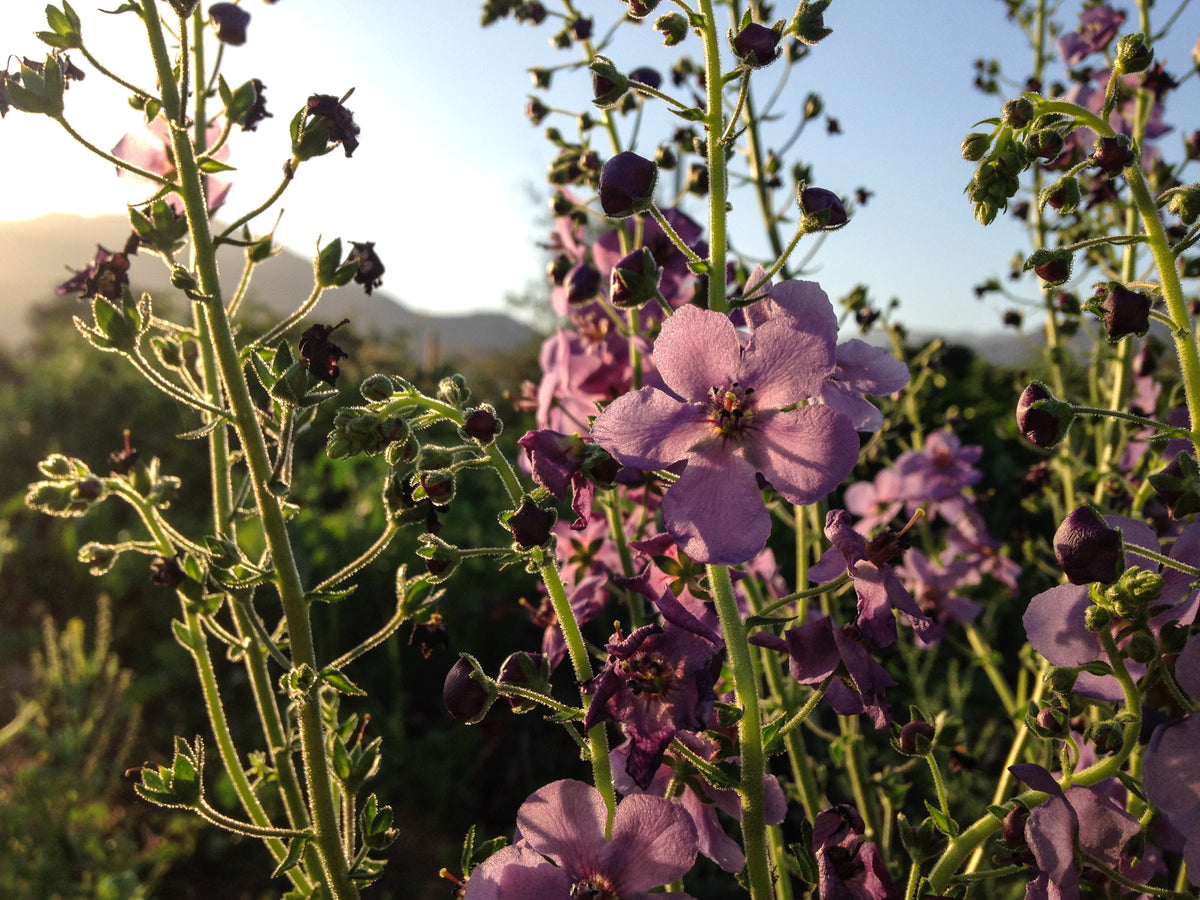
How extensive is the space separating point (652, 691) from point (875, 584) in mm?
266

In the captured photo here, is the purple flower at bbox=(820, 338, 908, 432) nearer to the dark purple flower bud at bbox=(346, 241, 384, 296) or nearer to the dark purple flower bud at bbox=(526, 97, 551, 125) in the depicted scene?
the dark purple flower bud at bbox=(346, 241, 384, 296)

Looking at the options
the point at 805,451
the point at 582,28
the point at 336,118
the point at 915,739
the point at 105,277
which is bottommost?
the point at 915,739

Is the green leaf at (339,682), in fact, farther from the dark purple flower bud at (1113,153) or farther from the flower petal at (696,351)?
the dark purple flower bud at (1113,153)

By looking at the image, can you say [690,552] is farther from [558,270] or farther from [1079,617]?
[558,270]

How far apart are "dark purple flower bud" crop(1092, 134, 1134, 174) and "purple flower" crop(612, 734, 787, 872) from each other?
754 mm

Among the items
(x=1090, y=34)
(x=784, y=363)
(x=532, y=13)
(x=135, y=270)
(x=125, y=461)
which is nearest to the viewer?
(x=784, y=363)

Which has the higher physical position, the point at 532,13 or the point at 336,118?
the point at 532,13

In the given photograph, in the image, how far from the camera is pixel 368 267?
1.40 meters

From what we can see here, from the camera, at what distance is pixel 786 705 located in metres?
1.52

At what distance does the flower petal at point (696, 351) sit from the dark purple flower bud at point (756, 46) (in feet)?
1.00

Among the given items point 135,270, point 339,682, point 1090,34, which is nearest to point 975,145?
point 339,682

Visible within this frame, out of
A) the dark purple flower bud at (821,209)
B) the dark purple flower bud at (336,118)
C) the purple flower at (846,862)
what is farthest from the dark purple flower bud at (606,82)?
the purple flower at (846,862)

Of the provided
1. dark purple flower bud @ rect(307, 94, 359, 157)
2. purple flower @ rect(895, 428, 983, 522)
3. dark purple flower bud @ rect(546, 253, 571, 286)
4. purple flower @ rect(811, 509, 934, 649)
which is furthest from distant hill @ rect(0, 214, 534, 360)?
purple flower @ rect(811, 509, 934, 649)

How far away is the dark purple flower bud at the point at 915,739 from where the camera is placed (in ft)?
3.13
